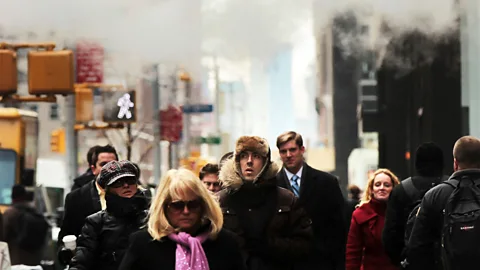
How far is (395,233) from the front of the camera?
350 inches

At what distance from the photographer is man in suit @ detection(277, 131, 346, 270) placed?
8.65 metres

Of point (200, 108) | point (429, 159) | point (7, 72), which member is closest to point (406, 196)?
point (429, 159)

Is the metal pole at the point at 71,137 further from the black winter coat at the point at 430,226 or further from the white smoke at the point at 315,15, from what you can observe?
the black winter coat at the point at 430,226

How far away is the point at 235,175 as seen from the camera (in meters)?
7.05

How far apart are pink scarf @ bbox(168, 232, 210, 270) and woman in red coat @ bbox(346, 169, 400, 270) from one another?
4.30 m

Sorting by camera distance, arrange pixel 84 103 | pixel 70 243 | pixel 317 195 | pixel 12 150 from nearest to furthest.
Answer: pixel 70 243 < pixel 317 195 < pixel 12 150 < pixel 84 103

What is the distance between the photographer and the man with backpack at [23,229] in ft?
45.1

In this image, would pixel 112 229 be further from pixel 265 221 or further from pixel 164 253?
pixel 164 253

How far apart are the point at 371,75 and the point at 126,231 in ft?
122

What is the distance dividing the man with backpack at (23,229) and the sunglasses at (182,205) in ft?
27.5

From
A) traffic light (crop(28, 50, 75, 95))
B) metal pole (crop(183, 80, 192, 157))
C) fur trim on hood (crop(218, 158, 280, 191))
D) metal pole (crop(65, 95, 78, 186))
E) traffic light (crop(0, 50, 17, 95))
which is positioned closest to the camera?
fur trim on hood (crop(218, 158, 280, 191))

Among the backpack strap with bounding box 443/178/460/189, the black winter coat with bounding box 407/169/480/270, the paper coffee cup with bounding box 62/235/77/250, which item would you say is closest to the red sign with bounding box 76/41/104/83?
the paper coffee cup with bounding box 62/235/77/250

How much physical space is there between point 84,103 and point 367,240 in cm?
1610

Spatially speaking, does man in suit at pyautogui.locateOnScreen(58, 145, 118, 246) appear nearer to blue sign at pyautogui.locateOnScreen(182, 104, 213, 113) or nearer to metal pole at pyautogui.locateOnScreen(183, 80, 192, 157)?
blue sign at pyautogui.locateOnScreen(182, 104, 213, 113)
